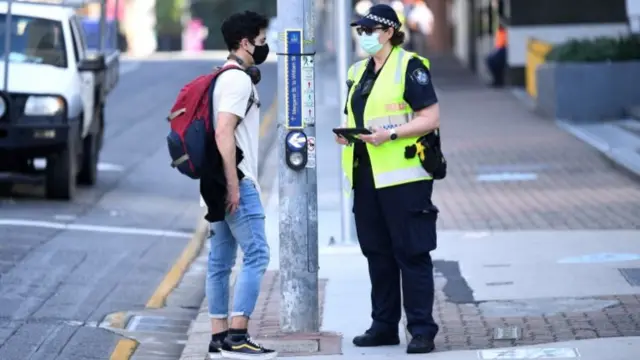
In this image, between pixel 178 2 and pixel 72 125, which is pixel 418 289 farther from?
pixel 178 2

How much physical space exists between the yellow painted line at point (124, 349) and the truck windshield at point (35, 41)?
7.28 m

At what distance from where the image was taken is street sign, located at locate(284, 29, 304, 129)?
8359 mm

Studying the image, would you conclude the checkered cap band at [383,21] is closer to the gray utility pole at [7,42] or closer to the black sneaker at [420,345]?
the black sneaker at [420,345]

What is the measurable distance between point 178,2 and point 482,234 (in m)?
56.6

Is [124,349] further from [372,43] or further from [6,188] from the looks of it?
[6,188]

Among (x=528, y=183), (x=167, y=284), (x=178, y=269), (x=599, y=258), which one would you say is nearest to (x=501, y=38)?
(x=528, y=183)

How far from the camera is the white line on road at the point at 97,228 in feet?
45.6

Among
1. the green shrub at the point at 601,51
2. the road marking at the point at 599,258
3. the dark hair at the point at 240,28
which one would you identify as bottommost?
the road marking at the point at 599,258

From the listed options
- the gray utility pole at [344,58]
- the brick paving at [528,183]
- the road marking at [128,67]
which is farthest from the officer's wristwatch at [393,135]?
the road marking at [128,67]

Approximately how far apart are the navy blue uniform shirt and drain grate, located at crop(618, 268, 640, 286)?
9.37 feet

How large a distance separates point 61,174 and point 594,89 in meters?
10.8

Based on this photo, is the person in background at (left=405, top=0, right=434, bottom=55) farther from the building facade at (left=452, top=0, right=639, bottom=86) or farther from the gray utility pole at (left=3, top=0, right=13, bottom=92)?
the gray utility pole at (left=3, top=0, right=13, bottom=92)

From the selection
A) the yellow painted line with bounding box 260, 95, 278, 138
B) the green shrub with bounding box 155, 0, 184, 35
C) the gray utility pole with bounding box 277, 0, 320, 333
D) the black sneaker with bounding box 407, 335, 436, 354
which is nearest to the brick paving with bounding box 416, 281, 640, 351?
the black sneaker with bounding box 407, 335, 436, 354

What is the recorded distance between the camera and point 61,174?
52.0ft
